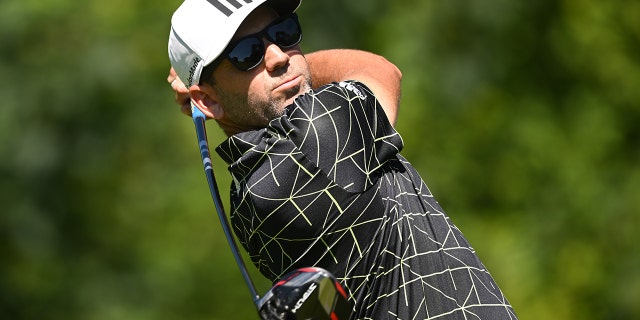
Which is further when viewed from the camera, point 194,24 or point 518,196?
point 518,196

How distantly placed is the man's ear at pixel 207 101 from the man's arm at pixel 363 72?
0.50 metres

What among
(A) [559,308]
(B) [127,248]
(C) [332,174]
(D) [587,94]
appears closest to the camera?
(C) [332,174]

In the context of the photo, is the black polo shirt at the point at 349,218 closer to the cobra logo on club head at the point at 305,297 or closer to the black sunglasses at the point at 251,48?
the black sunglasses at the point at 251,48

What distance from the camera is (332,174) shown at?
3.70 m

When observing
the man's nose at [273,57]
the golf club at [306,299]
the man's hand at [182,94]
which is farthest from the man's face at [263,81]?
the golf club at [306,299]

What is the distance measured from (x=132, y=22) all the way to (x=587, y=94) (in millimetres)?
3921

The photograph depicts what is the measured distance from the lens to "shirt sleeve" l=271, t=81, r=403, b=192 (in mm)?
3701

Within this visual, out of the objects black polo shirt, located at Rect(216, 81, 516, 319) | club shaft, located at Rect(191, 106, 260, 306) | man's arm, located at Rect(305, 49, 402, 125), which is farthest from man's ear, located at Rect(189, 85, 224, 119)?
man's arm, located at Rect(305, 49, 402, 125)

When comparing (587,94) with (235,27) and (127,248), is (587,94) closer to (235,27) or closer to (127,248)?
(127,248)

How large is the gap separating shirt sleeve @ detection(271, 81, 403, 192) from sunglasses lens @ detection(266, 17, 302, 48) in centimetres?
23

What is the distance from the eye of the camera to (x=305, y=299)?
3.14m

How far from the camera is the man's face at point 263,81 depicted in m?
3.88

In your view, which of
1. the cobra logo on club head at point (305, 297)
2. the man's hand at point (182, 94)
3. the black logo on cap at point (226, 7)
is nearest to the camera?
the cobra logo on club head at point (305, 297)

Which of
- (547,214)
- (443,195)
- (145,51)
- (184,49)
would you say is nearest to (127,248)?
(145,51)
